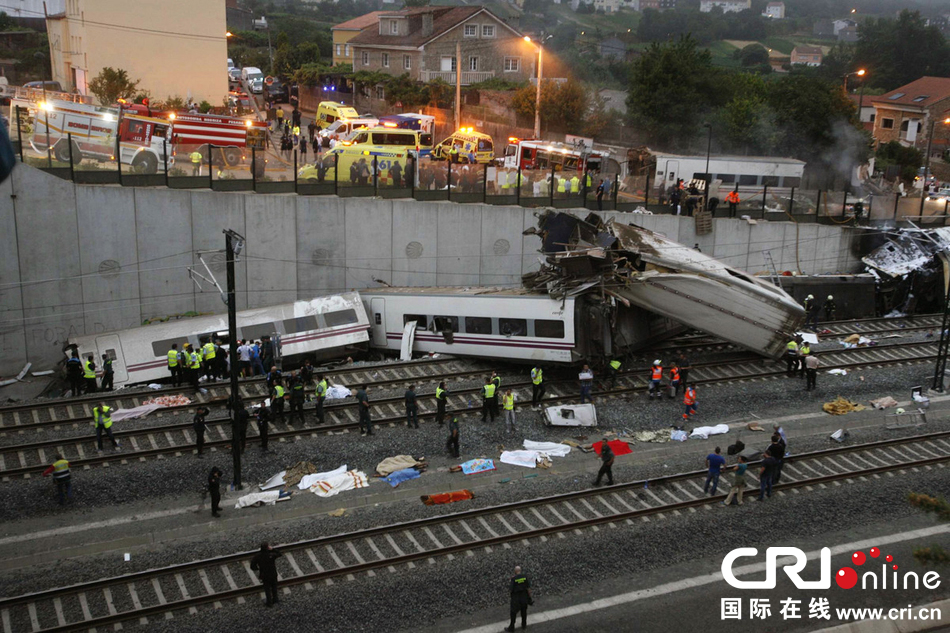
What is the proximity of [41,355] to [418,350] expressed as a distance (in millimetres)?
12368

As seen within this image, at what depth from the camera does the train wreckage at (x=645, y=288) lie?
24.8m

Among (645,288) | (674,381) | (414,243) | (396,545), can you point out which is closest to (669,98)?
(414,243)

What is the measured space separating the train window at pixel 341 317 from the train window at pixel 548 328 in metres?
6.11

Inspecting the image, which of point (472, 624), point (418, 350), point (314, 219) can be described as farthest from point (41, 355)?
point (472, 624)

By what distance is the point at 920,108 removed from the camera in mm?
72312

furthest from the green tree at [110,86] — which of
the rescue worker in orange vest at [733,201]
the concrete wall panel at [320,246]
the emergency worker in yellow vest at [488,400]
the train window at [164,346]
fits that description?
the rescue worker in orange vest at [733,201]

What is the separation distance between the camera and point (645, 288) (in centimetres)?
2508

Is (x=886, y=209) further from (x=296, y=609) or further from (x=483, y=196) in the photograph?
(x=296, y=609)

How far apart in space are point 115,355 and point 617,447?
14999 mm

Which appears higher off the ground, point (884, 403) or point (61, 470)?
point (61, 470)

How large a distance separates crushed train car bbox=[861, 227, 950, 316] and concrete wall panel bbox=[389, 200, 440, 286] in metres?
17.5

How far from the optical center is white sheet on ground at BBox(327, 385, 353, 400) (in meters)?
23.6

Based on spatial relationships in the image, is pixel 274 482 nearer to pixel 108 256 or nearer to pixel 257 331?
pixel 257 331

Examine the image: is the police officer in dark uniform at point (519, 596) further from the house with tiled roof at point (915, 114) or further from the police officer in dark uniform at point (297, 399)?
the house with tiled roof at point (915, 114)
